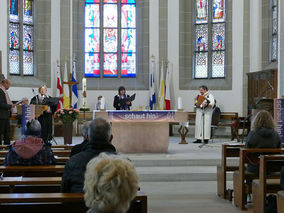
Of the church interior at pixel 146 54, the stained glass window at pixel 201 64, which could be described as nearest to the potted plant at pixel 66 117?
the church interior at pixel 146 54

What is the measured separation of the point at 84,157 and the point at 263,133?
10.1 ft

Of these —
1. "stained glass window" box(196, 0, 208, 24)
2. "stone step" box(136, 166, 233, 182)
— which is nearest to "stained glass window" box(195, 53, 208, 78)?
"stained glass window" box(196, 0, 208, 24)

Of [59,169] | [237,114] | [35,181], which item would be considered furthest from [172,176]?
[237,114]

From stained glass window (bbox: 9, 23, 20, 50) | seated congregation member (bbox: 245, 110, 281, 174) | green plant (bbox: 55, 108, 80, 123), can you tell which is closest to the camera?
seated congregation member (bbox: 245, 110, 281, 174)

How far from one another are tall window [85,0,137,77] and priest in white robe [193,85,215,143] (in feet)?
17.4

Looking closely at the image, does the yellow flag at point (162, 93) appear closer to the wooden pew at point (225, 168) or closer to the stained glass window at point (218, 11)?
the stained glass window at point (218, 11)

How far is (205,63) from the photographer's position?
17359mm

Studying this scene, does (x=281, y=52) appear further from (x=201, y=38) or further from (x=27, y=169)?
(x=27, y=169)

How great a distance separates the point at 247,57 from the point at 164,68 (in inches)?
106

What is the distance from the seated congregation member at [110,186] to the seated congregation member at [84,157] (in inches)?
60.4

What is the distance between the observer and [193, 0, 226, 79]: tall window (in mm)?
17047

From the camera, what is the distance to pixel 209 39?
1730 centimetres

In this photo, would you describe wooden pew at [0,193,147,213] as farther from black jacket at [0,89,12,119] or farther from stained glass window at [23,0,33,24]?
stained glass window at [23,0,33,24]

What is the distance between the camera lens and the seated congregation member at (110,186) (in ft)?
7.14
